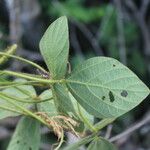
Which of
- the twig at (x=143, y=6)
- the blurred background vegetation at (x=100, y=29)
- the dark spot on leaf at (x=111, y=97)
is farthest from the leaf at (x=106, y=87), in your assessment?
the twig at (x=143, y=6)

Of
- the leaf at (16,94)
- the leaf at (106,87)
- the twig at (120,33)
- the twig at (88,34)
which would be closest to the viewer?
the leaf at (106,87)

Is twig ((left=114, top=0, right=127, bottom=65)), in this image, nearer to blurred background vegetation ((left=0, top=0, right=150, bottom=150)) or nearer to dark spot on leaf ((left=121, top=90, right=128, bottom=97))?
blurred background vegetation ((left=0, top=0, right=150, bottom=150))

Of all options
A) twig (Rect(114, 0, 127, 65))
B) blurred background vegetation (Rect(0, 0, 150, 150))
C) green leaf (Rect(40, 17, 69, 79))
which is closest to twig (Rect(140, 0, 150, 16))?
blurred background vegetation (Rect(0, 0, 150, 150))

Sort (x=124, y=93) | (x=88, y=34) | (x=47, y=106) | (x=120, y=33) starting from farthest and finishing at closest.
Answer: (x=88, y=34) → (x=120, y=33) → (x=47, y=106) → (x=124, y=93)

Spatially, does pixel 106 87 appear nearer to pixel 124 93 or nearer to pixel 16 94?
pixel 124 93

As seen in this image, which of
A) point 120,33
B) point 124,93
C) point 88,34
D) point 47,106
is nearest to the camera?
point 124,93

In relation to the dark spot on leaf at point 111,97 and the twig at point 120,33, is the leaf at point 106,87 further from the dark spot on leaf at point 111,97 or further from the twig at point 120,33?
the twig at point 120,33

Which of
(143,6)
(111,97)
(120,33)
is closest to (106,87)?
(111,97)
